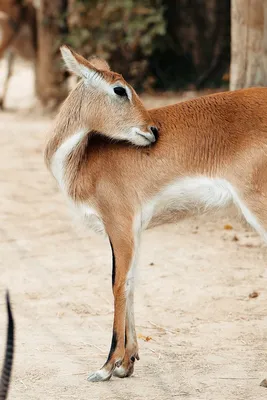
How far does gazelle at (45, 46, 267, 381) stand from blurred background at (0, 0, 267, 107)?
770cm

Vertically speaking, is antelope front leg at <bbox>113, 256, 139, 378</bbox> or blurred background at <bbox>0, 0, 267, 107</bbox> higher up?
antelope front leg at <bbox>113, 256, 139, 378</bbox>

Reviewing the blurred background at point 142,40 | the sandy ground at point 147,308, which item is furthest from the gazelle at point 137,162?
the blurred background at point 142,40

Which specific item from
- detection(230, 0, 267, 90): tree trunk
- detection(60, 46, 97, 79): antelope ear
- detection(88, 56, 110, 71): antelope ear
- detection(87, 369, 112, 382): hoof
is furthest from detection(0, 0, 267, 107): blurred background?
detection(87, 369, 112, 382): hoof

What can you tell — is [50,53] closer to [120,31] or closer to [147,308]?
[120,31]

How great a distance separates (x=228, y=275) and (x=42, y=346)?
1687 millimetres

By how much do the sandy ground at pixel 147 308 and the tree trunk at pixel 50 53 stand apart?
530 cm

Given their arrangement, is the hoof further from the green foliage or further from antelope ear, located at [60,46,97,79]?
the green foliage

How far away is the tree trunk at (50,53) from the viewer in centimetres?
1280

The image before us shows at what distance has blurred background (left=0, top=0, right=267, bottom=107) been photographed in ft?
40.6

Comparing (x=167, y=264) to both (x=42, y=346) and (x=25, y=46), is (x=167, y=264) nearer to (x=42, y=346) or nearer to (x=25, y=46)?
(x=42, y=346)

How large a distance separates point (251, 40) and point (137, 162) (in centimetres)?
317

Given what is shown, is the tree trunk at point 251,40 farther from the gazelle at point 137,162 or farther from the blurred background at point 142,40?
the blurred background at point 142,40

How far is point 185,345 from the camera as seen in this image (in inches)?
185

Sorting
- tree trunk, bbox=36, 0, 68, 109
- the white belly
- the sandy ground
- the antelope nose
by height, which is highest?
the antelope nose
